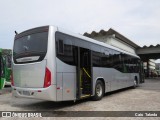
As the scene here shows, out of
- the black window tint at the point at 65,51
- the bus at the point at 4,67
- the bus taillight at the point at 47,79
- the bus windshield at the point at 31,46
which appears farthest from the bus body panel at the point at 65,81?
the bus at the point at 4,67

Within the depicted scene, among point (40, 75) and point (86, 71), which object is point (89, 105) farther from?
point (40, 75)

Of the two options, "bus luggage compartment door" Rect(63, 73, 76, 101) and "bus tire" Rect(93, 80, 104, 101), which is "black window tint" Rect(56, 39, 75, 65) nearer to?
"bus luggage compartment door" Rect(63, 73, 76, 101)

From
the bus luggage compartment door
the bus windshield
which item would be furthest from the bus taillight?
the bus luggage compartment door

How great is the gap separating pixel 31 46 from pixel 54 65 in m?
1.31

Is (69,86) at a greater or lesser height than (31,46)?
lesser

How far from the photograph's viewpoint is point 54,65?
670 centimetres

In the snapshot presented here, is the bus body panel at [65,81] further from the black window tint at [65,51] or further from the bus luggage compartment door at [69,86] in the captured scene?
the black window tint at [65,51]

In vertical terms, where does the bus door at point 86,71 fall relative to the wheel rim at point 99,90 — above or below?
above

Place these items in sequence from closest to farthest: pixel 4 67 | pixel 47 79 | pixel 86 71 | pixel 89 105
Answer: pixel 47 79
pixel 89 105
pixel 86 71
pixel 4 67

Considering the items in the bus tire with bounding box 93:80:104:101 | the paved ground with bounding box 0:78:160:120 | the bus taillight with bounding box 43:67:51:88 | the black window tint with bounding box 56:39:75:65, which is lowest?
the paved ground with bounding box 0:78:160:120

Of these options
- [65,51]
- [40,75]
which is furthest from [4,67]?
A: [65,51]

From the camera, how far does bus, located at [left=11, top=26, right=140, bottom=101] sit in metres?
6.73

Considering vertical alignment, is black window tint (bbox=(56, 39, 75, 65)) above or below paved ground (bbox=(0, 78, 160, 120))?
above

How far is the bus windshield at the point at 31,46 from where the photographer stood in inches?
274
